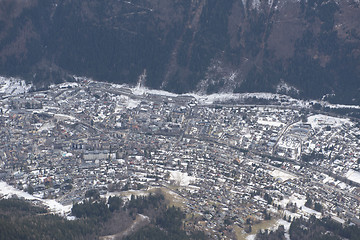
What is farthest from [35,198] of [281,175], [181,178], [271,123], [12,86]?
[271,123]

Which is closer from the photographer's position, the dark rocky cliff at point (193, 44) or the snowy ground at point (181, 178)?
the snowy ground at point (181, 178)

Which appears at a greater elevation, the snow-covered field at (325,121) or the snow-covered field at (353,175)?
the snow-covered field at (325,121)

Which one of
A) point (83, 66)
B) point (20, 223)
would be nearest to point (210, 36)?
point (83, 66)

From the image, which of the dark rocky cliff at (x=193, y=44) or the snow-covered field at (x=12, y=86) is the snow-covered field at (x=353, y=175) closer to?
the dark rocky cliff at (x=193, y=44)

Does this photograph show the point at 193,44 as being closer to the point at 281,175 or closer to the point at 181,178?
the point at 181,178

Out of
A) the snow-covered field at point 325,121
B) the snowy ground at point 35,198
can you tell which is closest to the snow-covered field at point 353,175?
the snow-covered field at point 325,121

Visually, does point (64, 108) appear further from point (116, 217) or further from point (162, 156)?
point (116, 217)

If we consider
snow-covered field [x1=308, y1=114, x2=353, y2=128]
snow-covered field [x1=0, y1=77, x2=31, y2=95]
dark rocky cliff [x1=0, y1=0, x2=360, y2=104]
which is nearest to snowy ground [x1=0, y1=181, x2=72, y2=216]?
snow-covered field [x1=0, y1=77, x2=31, y2=95]
